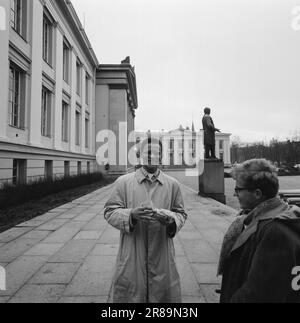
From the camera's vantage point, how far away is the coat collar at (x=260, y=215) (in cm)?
151

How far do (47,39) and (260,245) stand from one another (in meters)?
19.8

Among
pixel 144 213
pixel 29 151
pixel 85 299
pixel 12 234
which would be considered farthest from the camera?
pixel 29 151

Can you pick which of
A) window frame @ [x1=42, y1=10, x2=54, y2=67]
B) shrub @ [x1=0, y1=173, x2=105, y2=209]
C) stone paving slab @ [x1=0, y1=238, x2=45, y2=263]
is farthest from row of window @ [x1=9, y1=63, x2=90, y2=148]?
stone paving slab @ [x1=0, y1=238, x2=45, y2=263]

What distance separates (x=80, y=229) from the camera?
6.72 metres

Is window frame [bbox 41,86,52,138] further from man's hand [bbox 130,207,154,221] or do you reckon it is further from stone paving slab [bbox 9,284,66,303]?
man's hand [bbox 130,207,154,221]

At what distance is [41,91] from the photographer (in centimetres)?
1609

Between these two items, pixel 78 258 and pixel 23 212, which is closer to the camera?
pixel 78 258

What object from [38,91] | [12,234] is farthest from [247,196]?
[38,91]

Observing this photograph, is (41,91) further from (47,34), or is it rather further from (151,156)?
(151,156)

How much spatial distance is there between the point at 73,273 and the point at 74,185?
44.9 ft

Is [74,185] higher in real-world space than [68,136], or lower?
lower

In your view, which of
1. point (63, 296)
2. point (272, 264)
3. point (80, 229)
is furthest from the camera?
point (80, 229)
